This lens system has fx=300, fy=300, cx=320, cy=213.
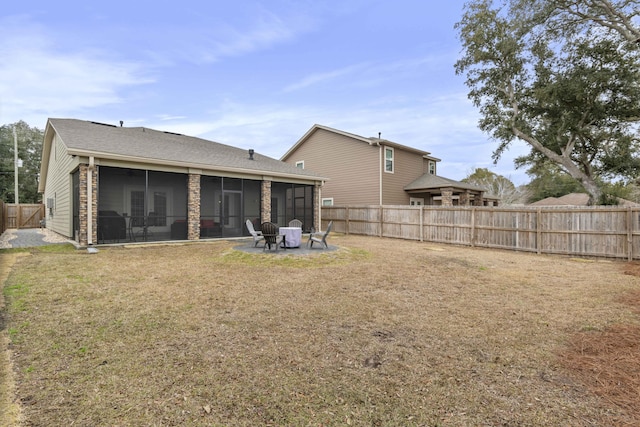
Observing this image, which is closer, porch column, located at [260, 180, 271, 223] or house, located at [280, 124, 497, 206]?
porch column, located at [260, 180, 271, 223]

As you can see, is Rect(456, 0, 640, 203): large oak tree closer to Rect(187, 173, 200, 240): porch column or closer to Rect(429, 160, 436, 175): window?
Rect(429, 160, 436, 175): window

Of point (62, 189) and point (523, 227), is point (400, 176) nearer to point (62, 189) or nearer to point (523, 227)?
point (523, 227)

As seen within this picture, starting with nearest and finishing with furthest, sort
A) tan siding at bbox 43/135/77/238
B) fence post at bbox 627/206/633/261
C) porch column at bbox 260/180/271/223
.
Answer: fence post at bbox 627/206/633/261 → tan siding at bbox 43/135/77/238 → porch column at bbox 260/180/271/223

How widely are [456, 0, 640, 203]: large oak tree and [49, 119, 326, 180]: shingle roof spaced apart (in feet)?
42.2

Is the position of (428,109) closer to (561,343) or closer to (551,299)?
(551,299)

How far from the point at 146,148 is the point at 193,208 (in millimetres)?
2872

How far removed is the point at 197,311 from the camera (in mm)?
4125

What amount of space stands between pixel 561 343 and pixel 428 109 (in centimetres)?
1802

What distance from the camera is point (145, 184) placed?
1269 cm

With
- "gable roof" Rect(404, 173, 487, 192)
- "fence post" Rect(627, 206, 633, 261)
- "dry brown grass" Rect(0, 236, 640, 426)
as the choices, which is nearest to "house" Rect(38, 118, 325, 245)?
"dry brown grass" Rect(0, 236, 640, 426)

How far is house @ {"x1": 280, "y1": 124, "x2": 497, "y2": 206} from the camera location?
18141mm

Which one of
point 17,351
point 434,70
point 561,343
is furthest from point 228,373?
point 434,70

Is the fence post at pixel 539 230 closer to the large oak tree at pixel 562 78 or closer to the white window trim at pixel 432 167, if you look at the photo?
the large oak tree at pixel 562 78

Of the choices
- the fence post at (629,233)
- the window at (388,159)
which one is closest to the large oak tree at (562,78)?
the window at (388,159)
